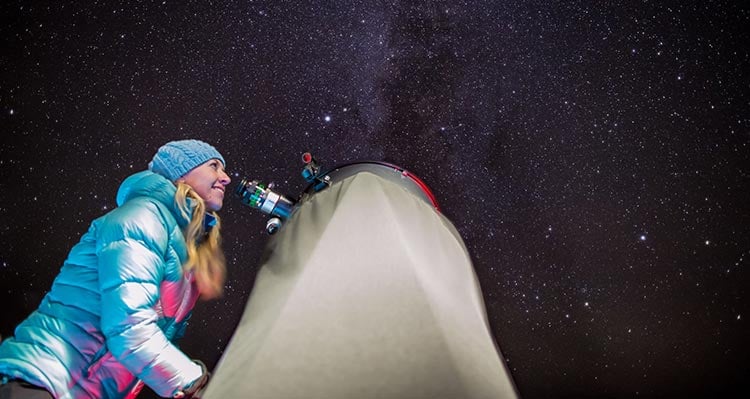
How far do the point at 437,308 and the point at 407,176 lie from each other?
1387 mm

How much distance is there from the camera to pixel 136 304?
153 centimetres

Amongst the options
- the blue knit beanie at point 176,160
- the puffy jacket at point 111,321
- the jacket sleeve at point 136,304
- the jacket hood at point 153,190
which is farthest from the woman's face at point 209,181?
the jacket sleeve at point 136,304

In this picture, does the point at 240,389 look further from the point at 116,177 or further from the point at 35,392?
the point at 116,177

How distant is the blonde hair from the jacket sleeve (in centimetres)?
27

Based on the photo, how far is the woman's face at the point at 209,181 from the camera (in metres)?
2.17

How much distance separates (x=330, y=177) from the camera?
2.18 m

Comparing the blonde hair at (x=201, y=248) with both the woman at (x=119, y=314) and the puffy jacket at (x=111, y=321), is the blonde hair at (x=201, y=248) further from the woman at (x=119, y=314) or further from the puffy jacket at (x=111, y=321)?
the puffy jacket at (x=111, y=321)

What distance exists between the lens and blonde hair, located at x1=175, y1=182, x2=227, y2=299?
1.94 meters

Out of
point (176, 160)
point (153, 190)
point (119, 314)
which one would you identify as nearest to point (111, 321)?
point (119, 314)

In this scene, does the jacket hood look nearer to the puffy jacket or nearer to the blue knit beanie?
the puffy jacket

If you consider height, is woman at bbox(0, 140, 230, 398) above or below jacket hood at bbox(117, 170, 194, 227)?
below

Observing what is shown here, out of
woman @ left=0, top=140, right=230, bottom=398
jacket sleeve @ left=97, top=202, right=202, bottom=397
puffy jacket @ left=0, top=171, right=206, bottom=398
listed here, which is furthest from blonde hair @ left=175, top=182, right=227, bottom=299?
jacket sleeve @ left=97, top=202, right=202, bottom=397

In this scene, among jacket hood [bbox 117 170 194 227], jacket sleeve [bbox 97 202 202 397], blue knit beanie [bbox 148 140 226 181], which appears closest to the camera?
jacket sleeve [bbox 97 202 202 397]

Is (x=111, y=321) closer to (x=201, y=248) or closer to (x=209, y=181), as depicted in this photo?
(x=201, y=248)
